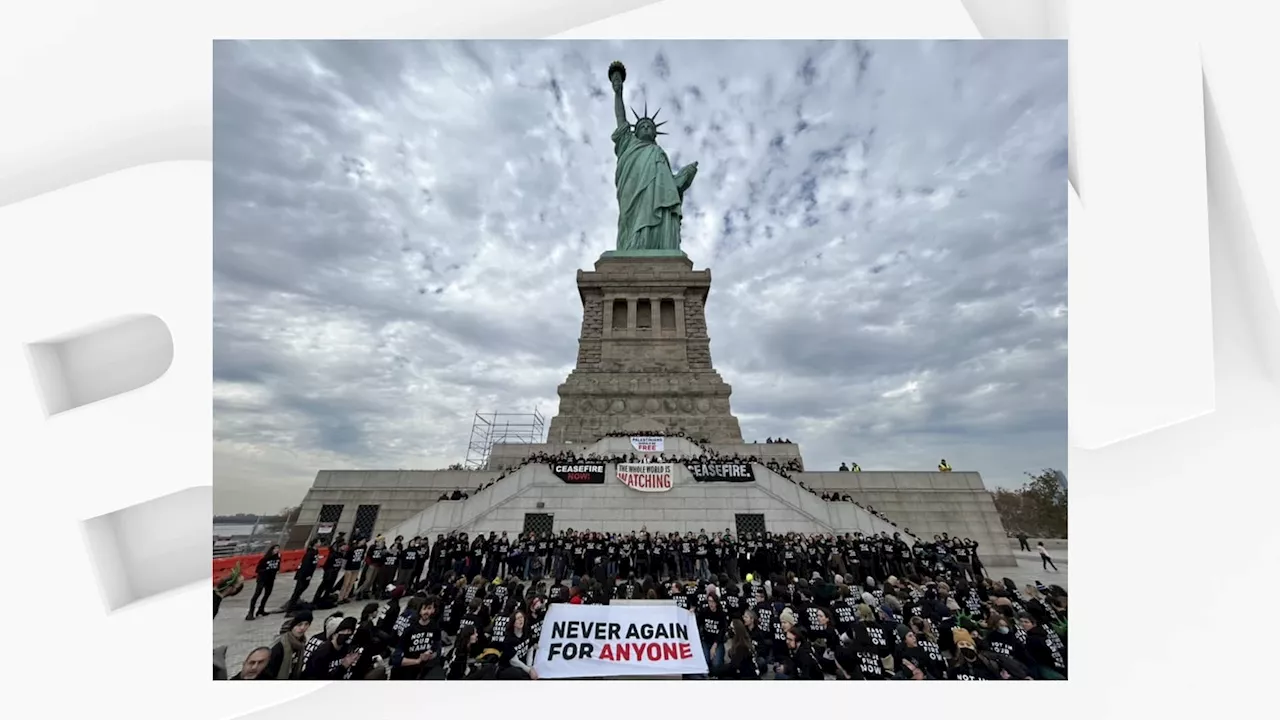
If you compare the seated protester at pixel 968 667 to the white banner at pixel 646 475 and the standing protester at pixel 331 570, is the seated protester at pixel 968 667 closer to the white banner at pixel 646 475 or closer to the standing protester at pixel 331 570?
the white banner at pixel 646 475

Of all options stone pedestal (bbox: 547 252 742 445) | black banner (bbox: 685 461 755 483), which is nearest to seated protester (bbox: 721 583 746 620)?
black banner (bbox: 685 461 755 483)

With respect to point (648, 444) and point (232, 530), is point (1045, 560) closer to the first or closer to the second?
point (648, 444)

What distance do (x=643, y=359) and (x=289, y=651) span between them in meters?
19.7

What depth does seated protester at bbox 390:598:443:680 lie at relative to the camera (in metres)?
7.41

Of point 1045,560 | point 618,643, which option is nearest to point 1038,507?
point 1045,560

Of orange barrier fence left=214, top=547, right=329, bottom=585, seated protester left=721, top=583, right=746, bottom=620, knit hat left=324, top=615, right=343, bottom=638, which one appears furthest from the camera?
orange barrier fence left=214, top=547, right=329, bottom=585

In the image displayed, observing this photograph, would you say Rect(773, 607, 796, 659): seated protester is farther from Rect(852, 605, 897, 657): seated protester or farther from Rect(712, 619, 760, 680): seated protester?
Rect(852, 605, 897, 657): seated protester

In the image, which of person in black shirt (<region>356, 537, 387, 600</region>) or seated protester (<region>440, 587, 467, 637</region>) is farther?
person in black shirt (<region>356, 537, 387, 600</region>)

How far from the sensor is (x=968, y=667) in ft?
24.3

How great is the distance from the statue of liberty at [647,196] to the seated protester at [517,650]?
74.4 feet

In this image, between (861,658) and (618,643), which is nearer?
(861,658)

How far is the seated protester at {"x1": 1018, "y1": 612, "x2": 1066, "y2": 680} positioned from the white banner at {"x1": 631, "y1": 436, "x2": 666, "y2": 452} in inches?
459
